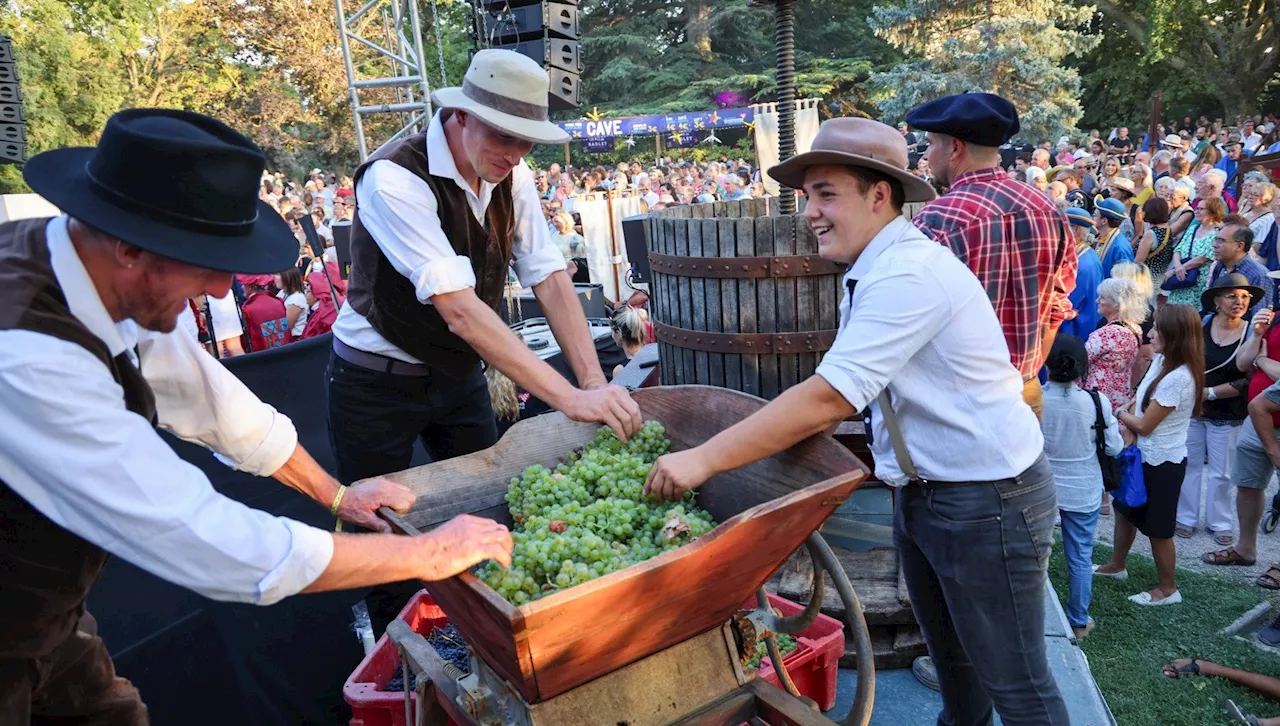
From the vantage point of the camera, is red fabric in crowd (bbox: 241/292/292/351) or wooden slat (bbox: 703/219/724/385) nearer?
wooden slat (bbox: 703/219/724/385)

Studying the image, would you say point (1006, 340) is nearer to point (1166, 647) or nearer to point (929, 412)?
point (929, 412)

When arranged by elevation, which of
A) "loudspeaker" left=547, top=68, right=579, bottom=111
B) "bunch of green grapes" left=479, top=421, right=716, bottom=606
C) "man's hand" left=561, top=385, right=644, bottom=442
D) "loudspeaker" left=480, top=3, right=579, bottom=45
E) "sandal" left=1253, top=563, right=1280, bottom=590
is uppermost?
"loudspeaker" left=480, top=3, right=579, bottom=45

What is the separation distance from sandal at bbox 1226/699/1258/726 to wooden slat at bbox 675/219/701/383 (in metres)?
2.59

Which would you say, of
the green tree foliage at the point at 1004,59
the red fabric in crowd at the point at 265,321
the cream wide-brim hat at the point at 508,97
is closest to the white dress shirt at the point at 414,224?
the cream wide-brim hat at the point at 508,97

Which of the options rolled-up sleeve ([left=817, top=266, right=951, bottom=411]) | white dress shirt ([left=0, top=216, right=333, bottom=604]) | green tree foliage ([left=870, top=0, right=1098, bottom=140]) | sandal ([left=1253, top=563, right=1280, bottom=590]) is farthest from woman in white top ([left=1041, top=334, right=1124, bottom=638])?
green tree foliage ([left=870, top=0, right=1098, bottom=140])

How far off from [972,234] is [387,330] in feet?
7.49

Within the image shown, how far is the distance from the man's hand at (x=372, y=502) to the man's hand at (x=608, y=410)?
540 mm

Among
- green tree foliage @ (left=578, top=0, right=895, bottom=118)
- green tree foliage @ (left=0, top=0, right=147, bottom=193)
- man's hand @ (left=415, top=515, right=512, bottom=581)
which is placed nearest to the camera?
man's hand @ (left=415, top=515, right=512, bottom=581)

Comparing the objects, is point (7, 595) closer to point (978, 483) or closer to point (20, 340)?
point (20, 340)

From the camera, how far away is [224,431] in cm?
208

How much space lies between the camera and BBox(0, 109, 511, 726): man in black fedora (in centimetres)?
137

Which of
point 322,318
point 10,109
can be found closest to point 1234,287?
point 322,318

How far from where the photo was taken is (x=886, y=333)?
77.5 inches

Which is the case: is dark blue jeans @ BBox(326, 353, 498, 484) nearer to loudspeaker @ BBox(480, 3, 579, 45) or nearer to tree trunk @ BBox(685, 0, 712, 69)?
loudspeaker @ BBox(480, 3, 579, 45)
